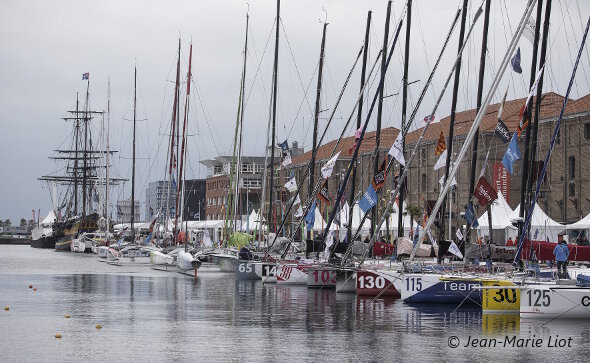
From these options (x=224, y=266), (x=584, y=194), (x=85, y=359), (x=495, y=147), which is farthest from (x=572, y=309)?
(x=495, y=147)

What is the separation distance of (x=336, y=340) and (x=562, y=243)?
13382 mm

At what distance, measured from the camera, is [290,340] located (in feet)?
83.1

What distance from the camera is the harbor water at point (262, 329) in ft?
74.6

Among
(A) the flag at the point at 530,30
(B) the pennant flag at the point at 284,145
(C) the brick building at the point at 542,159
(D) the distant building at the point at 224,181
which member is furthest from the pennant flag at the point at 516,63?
(D) the distant building at the point at 224,181

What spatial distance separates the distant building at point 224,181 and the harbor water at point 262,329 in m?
126

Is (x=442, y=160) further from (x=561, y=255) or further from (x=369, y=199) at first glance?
(x=561, y=255)

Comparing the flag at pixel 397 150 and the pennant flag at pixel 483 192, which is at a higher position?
the flag at pixel 397 150

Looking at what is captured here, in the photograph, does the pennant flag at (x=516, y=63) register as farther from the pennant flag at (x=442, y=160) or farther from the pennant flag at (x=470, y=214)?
the pennant flag at (x=442, y=160)

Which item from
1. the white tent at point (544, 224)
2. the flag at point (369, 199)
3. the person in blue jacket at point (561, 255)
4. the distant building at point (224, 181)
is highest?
the distant building at point (224, 181)

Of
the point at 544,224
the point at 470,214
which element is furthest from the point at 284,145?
the point at 470,214

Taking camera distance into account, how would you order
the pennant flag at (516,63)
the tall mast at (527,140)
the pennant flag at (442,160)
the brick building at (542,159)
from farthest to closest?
the brick building at (542,159), the pennant flag at (442,160), the pennant flag at (516,63), the tall mast at (527,140)

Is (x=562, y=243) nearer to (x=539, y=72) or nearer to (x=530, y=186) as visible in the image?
(x=530, y=186)

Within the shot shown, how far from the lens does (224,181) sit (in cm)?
17062

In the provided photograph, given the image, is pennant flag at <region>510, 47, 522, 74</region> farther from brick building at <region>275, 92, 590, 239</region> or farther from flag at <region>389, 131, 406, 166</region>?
brick building at <region>275, 92, 590, 239</region>
